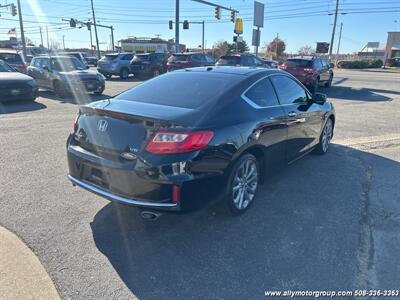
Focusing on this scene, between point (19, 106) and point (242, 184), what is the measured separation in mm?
9966

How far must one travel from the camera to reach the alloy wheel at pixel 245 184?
362cm

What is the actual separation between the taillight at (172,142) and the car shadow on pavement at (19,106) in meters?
8.76

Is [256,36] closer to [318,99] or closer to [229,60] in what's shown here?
[229,60]

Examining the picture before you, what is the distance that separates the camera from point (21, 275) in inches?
107

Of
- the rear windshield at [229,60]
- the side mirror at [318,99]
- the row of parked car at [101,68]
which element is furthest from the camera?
the rear windshield at [229,60]

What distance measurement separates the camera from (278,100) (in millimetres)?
4305

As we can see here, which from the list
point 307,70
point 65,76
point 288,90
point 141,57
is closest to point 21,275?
point 288,90

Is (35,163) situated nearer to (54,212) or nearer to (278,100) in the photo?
(54,212)

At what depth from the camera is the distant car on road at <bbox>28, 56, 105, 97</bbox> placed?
13.0 metres

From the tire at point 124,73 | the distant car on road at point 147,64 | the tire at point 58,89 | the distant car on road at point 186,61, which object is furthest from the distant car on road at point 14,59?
the distant car on road at point 147,64

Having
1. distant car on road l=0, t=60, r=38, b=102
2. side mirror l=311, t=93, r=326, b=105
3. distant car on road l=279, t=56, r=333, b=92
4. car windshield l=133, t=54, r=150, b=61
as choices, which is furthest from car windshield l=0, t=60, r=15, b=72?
distant car on road l=279, t=56, r=333, b=92

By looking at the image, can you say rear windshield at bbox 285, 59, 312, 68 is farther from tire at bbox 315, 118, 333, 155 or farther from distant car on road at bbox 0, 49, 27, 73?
distant car on road at bbox 0, 49, 27, 73

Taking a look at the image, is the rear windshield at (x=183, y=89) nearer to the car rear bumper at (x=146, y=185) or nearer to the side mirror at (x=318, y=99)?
the car rear bumper at (x=146, y=185)


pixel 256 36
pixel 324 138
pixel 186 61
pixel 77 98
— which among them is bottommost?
pixel 77 98
